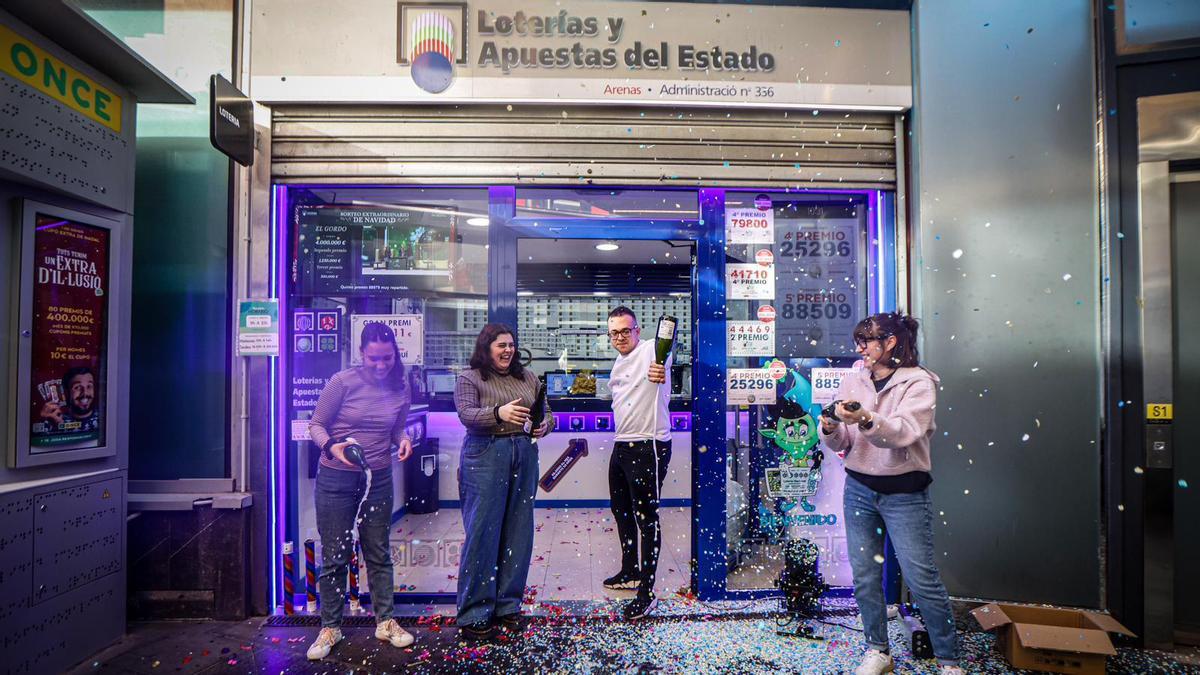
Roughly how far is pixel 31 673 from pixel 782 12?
5521 mm

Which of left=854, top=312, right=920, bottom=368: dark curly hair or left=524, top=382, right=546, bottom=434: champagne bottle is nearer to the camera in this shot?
left=854, top=312, right=920, bottom=368: dark curly hair

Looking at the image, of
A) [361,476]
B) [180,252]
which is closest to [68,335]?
[180,252]

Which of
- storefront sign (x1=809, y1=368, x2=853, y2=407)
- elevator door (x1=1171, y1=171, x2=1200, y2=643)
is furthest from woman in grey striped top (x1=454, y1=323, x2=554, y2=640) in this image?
elevator door (x1=1171, y1=171, x2=1200, y2=643)

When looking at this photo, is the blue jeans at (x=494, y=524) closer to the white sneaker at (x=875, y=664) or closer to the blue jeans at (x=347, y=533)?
the blue jeans at (x=347, y=533)

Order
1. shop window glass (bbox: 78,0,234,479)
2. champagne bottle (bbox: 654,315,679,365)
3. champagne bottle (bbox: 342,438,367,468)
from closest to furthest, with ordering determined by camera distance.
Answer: champagne bottle (bbox: 342,438,367,468) → champagne bottle (bbox: 654,315,679,365) → shop window glass (bbox: 78,0,234,479)

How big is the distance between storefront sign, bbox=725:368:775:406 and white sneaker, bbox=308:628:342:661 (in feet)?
8.81

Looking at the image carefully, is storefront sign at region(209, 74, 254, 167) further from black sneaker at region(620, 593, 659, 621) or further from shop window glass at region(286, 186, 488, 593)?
black sneaker at region(620, 593, 659, 621)

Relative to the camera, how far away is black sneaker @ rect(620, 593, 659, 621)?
3309mm

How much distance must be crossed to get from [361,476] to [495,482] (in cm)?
73

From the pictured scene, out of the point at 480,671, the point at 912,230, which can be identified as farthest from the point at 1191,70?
the point at 480,671

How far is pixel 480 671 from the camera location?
2770 millimetres

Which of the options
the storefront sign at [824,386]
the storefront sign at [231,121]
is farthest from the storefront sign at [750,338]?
the storefront sign at [231,121]

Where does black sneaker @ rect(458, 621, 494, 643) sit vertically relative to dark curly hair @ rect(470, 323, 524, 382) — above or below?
below

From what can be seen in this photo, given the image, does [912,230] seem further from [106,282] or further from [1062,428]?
[106,282]
